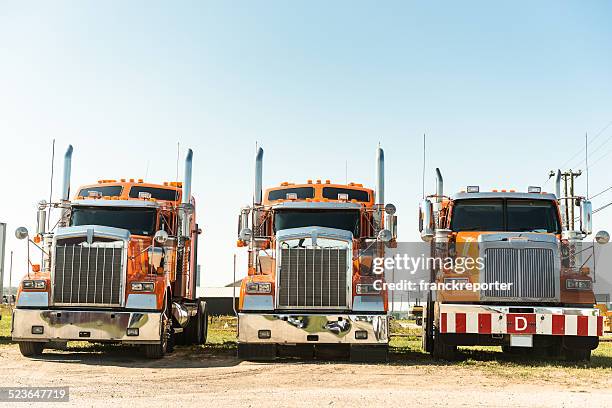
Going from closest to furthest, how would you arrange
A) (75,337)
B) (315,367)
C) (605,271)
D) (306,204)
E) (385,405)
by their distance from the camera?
1. (385,405)
2. (315,367)
3. (75,337)
4. (306,204)
5. (605,271)

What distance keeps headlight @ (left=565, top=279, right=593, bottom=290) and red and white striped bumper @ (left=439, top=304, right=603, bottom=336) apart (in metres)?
0.47

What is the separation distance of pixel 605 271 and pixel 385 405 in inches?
2508

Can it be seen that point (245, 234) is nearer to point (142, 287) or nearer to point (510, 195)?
point (142, 287)

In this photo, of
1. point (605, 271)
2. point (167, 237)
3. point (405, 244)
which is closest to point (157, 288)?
point (167, 237)

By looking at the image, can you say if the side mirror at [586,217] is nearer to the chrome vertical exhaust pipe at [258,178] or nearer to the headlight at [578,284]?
the headlight at [578,284]

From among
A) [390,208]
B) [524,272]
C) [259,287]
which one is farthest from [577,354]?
[259,287]

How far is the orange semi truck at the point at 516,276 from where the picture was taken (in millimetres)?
14953

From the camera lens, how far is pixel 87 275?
15.5 meters

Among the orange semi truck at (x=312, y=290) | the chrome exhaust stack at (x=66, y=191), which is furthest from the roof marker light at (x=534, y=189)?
the chrome exhaust stack at (x=66, y=191)

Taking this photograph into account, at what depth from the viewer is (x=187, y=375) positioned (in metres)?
13.3

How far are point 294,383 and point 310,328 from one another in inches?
112

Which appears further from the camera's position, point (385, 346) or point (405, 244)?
point (405, 244)

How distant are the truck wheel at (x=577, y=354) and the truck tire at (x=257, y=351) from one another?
218 inches

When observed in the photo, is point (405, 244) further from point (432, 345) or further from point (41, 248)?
point (41, 248)
